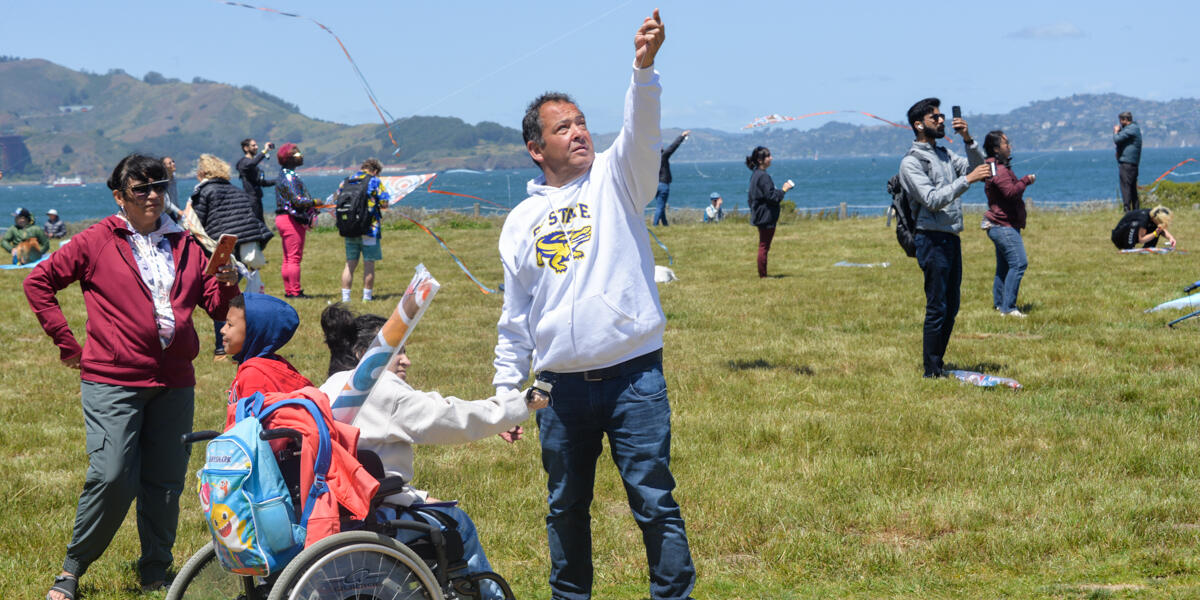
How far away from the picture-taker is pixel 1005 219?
1083cm

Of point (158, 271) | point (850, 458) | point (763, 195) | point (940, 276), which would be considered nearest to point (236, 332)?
point (158, 271)

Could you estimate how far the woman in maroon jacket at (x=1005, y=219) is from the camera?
10.1 m

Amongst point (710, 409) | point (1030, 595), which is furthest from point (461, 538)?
point (710, 409)

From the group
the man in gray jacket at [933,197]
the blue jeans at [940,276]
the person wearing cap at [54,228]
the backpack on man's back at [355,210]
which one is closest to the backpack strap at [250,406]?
the man in gray jacket at [933,197]

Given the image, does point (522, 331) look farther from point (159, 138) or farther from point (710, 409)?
point (159, 138)

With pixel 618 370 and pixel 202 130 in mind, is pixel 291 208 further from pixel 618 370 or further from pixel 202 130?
pixel 618 370

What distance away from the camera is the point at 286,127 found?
11.0 m

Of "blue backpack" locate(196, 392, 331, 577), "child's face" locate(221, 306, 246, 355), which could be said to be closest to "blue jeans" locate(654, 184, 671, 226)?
"child's face" locate(221, 306, 246, 355)

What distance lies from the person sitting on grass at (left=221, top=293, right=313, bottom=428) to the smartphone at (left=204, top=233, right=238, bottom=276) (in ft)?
1.33

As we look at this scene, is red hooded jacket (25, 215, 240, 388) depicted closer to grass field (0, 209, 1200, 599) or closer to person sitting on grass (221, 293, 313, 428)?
person sitting on grass (221, 293, 313, 428)

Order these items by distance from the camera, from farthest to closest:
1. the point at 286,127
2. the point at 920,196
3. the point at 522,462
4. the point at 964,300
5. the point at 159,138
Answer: the point at 964,300, the point at 286,127, the point at 159,138, the point at 920,196, the point at 522,462

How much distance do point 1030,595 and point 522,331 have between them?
247cm

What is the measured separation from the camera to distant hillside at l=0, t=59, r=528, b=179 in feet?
23.5

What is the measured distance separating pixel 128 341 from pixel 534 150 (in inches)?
80.3
